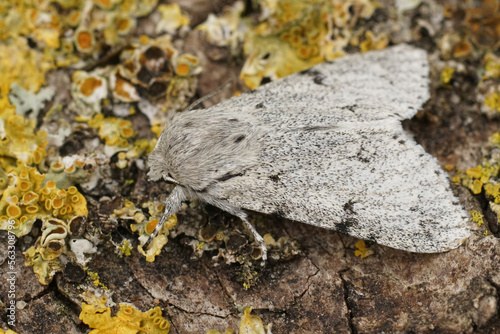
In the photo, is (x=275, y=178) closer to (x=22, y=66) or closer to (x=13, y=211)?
(x=13, y=211)

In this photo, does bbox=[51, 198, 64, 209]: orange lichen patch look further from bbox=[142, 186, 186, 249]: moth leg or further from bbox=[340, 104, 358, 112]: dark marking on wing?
bbox=[340, 104, 358, 112]: dark marking on wing

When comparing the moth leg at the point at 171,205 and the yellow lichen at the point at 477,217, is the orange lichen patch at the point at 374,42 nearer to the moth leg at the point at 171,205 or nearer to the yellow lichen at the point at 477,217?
the yellow lichen at the point at 477,217

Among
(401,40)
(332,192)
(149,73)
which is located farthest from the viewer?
(401,40)

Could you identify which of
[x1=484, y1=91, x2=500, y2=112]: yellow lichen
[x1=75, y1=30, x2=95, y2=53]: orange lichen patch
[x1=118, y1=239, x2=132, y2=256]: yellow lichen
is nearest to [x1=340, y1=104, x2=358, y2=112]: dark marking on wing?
[x1=484, y1=91, x2=500, y2=112]: yellow lichen

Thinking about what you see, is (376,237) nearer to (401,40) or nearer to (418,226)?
(418,226)

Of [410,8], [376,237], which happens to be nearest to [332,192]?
[376,237]

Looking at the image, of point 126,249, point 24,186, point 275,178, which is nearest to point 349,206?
point 275,178

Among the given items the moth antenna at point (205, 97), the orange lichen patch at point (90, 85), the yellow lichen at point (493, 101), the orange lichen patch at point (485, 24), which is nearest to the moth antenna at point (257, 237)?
the moth antenna at point (205, 97)
